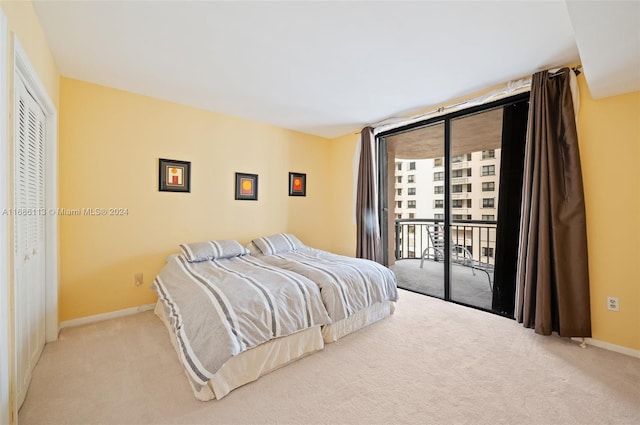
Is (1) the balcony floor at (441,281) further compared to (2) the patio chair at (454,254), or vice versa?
(2) the patio chair at (454,254)

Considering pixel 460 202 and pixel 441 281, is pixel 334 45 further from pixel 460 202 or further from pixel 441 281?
pixel 441 281

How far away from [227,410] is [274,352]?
1.49 feet

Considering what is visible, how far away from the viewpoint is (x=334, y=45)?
6.86 feet

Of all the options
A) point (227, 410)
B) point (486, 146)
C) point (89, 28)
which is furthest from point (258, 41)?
point (486, 146)

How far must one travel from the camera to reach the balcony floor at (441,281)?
340 centimetres

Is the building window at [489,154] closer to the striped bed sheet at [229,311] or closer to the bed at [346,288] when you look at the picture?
the bed at [346,288]

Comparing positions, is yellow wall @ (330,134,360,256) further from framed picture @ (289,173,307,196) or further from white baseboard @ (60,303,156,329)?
white baseboard @ (60,303,156,329)

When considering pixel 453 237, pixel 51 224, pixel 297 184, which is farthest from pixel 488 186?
pixel 51 224

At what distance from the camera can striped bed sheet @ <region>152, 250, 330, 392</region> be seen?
163 centimetres

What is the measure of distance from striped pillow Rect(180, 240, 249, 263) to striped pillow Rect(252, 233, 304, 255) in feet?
0.94

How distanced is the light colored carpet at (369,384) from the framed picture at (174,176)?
159 centimetres

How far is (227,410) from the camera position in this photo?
153cm

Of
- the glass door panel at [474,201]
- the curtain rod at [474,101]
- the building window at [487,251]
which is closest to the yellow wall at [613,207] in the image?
the curtain rod at [474,101]

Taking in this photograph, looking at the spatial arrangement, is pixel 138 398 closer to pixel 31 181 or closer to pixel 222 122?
pixel 31 181
